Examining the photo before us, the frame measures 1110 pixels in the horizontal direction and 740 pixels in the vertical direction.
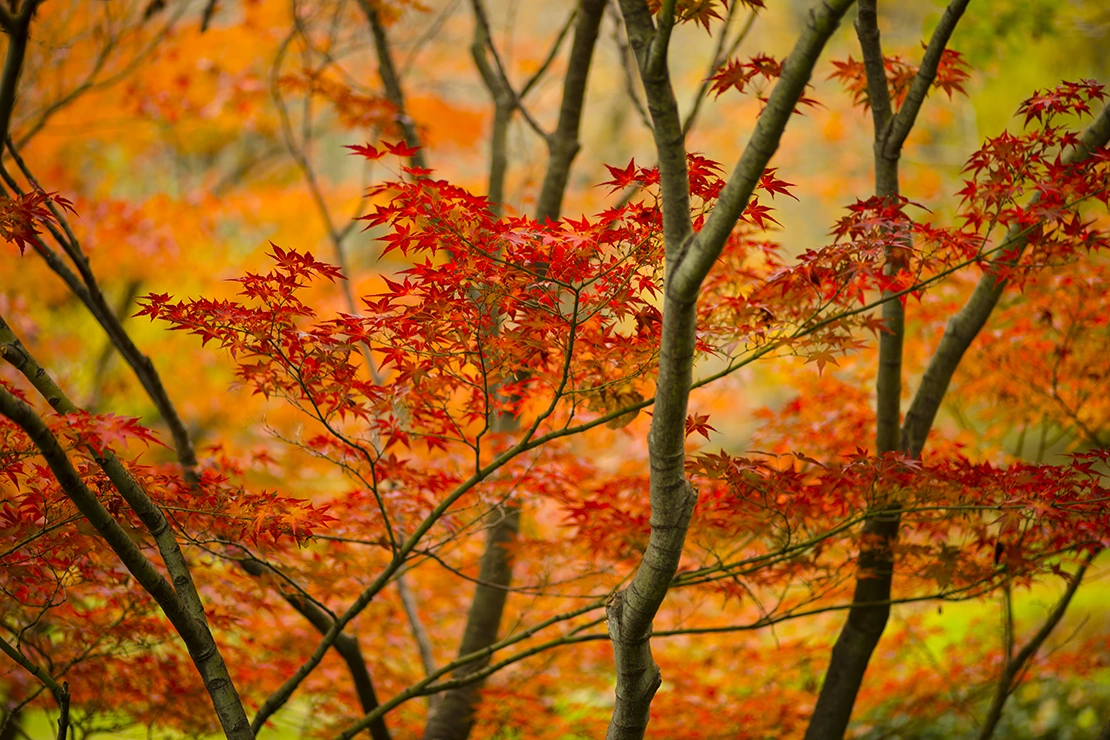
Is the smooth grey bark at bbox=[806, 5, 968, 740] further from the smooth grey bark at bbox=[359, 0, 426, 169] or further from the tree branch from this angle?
the smooth grey bark at bbox=[359, 0, 426, 169]

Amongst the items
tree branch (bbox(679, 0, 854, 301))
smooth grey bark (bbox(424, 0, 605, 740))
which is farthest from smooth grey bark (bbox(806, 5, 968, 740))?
smooth grey bark (bbox(424, 0, 605, 740))

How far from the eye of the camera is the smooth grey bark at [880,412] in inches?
115

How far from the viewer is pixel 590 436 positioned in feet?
17.4

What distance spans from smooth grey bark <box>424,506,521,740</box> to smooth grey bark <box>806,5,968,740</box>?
1.65 meters

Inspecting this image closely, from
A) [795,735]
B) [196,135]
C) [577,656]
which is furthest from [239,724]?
[196,135]

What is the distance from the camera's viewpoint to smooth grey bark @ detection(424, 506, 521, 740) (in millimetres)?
4215

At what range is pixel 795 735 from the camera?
4.53m

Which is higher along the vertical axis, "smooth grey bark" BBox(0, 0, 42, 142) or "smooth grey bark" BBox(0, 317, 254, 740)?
"smooth grey bark" BBox(0, 0, 42, 142)

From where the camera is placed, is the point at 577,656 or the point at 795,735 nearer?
the point at 795,735

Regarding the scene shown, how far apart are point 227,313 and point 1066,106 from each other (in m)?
2.73

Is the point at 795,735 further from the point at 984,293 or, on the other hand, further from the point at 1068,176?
the point at 1068,176

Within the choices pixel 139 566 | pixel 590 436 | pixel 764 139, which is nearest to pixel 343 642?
pixel 139 566

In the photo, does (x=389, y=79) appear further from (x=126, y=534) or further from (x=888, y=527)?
(x=888, y=527)

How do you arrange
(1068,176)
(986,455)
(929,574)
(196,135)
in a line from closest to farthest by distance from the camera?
(1068,176) < (929,574) < (986,455) < (196,135)
